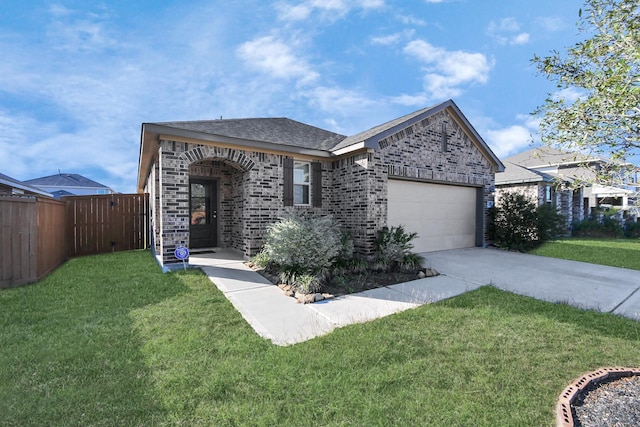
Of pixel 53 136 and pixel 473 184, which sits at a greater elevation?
pixel 53 136

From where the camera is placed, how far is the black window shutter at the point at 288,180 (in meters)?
8.18

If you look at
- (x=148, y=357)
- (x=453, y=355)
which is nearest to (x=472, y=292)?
(x=453, y=355)

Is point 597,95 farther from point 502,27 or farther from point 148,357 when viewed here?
point 148,357

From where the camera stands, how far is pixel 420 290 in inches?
215

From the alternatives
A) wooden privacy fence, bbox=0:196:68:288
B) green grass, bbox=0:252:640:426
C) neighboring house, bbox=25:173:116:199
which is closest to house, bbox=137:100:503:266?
wooden privacy fence, bbox=0:196:68:288

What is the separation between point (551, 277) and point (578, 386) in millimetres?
5123

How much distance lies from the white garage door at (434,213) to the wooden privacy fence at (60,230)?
27.4ft

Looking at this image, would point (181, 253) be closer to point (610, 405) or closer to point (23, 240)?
point (23, 240)

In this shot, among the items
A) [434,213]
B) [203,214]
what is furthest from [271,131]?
[434,213]

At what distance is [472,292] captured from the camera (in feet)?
17.6

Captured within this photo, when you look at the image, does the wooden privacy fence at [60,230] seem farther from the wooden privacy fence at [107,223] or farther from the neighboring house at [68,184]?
the neighboring house at [68,184]

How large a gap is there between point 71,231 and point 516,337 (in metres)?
11.5

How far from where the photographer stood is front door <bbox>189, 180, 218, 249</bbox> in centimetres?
960

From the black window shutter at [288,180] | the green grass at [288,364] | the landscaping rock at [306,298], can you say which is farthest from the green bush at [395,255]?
the black window shutter at [288,180]
